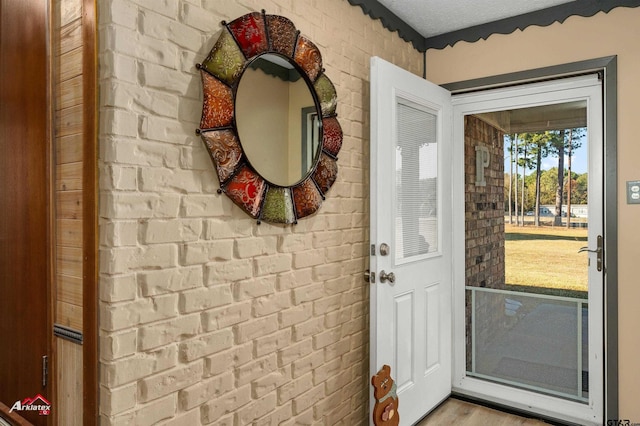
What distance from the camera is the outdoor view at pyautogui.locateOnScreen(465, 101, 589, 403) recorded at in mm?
2486

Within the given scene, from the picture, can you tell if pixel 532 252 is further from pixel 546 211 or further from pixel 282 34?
pixel 282 34

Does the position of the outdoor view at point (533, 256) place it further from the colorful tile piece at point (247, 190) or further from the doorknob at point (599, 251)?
the colorful tile piece at point (247, 190)

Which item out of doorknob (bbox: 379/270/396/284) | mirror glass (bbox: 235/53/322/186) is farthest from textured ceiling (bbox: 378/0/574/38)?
doorknob (bbox: 379/270/396/284)

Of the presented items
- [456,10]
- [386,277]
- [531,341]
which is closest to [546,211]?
[531,341]

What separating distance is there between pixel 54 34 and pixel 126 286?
0.81m

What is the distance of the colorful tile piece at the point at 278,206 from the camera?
168 cm

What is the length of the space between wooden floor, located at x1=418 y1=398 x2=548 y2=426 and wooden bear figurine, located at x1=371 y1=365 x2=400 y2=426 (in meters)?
0.52

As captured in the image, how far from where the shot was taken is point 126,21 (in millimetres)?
1237

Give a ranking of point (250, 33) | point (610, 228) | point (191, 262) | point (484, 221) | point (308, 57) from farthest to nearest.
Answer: point (484, 221), point (610, 228), point (308, 57), point (250, 33), point (191, 262)

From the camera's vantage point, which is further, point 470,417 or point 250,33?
point 470,417

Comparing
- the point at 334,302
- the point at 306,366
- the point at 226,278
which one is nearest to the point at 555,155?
the point at 334,302

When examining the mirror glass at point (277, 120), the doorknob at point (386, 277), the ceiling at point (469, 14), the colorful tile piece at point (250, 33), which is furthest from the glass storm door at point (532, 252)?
the colorful tile piece at point (250, 33)

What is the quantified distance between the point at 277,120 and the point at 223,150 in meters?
0.33

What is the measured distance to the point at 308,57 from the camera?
1863 mm
